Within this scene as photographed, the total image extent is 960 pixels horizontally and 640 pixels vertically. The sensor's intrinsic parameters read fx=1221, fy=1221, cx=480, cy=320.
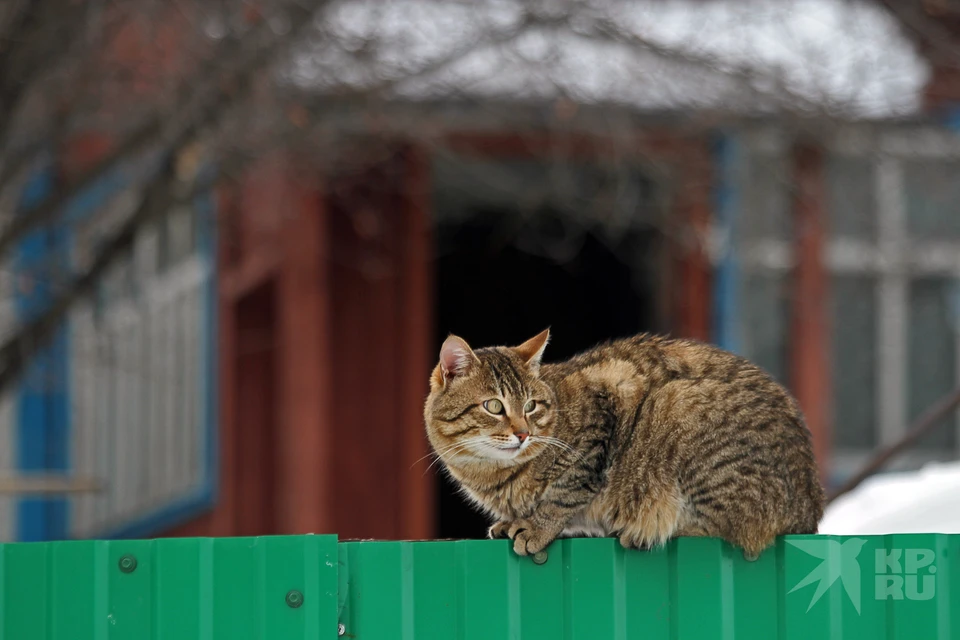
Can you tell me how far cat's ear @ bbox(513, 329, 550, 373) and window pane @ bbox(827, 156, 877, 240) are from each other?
5610 mm

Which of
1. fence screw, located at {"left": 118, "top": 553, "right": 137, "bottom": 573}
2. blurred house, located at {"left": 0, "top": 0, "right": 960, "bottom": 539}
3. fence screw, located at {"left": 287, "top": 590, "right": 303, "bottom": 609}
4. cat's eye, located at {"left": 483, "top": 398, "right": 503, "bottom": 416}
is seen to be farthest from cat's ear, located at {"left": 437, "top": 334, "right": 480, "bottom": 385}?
blurred house, located at {"left": 0, "top": 0, "right": 960, "bottom": 539}

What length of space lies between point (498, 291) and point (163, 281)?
12.2 ft

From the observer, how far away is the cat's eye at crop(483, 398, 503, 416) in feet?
11.4

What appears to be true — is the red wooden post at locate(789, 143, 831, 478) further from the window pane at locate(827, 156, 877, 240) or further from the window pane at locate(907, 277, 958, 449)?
the window pane at locate(907, 277, 958, 449)

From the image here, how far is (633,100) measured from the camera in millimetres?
7645

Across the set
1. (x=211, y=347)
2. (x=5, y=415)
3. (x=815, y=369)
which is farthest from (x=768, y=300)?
(x=5, y=415)

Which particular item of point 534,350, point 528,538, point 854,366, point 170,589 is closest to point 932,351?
point 854,366

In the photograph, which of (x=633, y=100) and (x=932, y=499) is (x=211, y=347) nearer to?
(x=633, y=100)

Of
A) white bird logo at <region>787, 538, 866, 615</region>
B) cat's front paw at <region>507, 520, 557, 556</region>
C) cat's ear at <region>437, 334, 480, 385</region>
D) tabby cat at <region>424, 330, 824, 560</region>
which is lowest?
white bird logo at <region>787, 538, 866, 615</region>

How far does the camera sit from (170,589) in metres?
3.12

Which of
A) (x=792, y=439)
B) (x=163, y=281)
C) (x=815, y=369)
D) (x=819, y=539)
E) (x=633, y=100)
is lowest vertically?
(x=819, y=539)

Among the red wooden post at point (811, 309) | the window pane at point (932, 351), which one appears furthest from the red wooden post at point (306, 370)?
the window pane at point (932, 351)

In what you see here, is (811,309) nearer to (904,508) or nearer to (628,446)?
(904,508)

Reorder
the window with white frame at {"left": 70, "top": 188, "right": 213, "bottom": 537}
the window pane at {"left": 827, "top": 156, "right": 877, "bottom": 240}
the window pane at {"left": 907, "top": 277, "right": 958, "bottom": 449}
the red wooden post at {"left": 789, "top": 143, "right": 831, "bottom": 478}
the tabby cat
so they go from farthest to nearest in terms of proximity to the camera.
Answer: the window pane at {"left": 907, "top": 277, "right": 958, "bottom": 449} < the window with white frame at {"left": 70, "top": 188, "right": 213, "bottom": 537} < the window pane at {"left": 827, "top": 156, "right": 877, "bottom": 240} < the red wooden post at {"left": 789, "top": 143, "right": 831, "bottom": 478} < the tabby cat
